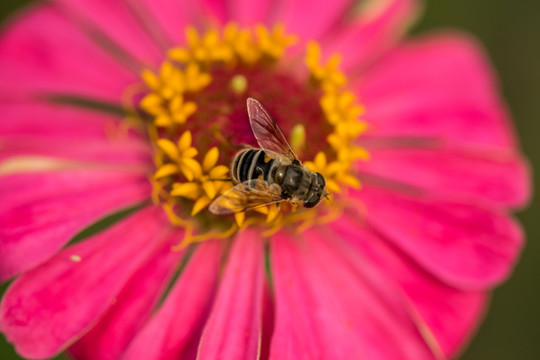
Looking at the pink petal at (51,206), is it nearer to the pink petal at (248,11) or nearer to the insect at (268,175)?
the insect at (268,175)

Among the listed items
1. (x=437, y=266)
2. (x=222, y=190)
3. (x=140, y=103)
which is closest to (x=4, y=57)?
(x=140, y=103)

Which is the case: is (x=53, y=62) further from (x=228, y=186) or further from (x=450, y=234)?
(x=450, y=234)

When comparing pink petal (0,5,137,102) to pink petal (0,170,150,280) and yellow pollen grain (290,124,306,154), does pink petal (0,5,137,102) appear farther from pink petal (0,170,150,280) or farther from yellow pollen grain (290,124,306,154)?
yellow pollen grain (290,124,306,154)


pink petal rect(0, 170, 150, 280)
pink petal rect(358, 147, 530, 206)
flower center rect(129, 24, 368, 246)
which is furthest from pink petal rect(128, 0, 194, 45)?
pink petal rect(358, 147, 530, 206)

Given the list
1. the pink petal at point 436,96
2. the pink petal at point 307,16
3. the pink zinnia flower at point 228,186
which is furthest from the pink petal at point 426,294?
the pink petal at point 307,16

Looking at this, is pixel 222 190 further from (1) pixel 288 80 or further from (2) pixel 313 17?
(2) pixel 313 17

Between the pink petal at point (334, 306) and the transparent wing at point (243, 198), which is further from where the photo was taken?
the pink petal at point (334, 306)
